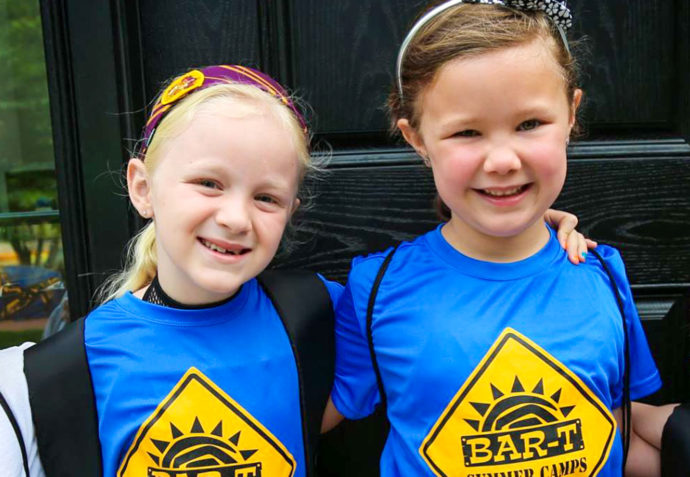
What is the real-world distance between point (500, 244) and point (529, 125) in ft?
0.71

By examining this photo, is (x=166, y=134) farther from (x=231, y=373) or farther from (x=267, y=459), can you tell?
(x=267, y=459)

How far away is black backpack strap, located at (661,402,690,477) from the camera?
1.03 meters

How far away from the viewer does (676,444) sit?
1.06 metres

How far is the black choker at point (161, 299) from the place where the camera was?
1.08m

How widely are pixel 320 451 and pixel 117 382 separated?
662 millimetres

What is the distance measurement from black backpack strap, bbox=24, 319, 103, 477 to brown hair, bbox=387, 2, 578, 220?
2.37 feet

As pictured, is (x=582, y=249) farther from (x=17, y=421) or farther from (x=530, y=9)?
(x=17, y=421)

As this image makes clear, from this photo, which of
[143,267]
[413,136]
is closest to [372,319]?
[413,136]

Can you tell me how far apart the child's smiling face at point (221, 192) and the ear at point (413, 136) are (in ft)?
0.76

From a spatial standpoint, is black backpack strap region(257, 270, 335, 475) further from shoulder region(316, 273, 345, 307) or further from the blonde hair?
the blonde hair

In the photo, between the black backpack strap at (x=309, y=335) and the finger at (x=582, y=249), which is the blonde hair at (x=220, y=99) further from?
the finger at (x=582, y=249)

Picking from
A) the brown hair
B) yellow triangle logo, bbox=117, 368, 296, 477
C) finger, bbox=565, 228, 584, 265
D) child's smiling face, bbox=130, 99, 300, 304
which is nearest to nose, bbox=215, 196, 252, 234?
child's smiling face, bbox=130, 99, 300, 304

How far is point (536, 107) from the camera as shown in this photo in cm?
100

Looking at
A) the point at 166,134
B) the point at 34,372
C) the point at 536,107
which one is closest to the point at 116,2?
the point at 166,134
